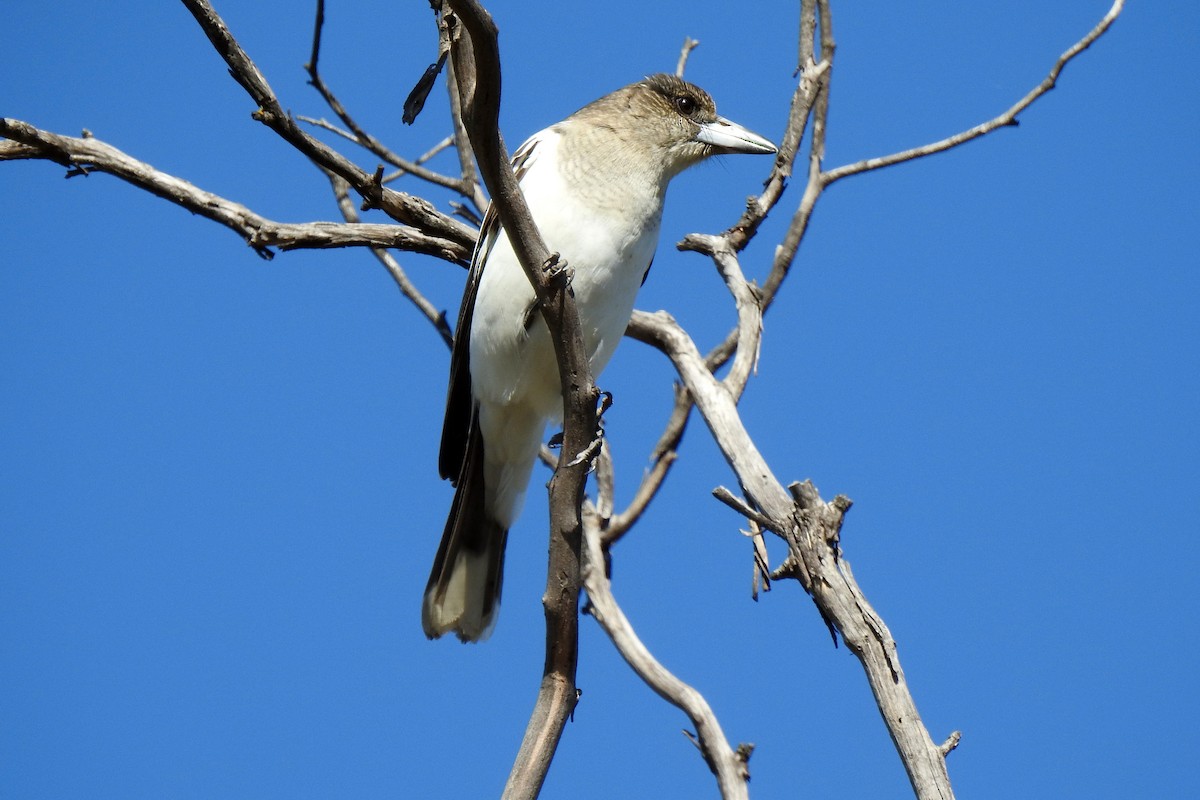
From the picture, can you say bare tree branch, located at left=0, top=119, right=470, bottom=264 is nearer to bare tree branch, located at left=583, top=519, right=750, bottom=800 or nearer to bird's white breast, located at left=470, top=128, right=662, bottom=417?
bird's white breast, located at left=470, top=128, right=662, bottom=417

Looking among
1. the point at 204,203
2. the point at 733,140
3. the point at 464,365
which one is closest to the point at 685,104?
the point at 733,140

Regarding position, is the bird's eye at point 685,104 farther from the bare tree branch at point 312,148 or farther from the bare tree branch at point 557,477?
the bare tree branch at point 557,477

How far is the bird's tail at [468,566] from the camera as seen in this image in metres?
4.45

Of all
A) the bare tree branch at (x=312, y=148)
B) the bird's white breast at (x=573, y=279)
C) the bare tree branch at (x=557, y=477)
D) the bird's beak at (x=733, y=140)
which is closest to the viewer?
the bare tree branch at (x=557, y=477)

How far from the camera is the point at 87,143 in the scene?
4.69 m

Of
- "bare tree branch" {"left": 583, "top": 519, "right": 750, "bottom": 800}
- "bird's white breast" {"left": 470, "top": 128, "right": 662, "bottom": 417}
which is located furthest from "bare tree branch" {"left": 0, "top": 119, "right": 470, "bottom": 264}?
"bare tree branch" {"left": 583, "top": 519, "right": 750, "bottom": 800}

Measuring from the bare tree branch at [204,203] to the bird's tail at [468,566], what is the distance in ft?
2.91

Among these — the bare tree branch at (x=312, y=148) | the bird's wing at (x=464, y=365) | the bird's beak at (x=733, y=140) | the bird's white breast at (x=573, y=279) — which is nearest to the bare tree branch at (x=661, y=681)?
the bird's wing at (x=464, y=365)

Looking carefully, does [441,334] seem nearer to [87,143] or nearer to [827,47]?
[87,143]

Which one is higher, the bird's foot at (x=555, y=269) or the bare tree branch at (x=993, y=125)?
the bare tree branch at (x=993, y=125)

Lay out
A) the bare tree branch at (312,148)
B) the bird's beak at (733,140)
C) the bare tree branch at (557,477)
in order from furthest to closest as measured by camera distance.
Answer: the bird's beak at (733,140), the bare tree branch at (312,148), the bare tree branch at (557,477)

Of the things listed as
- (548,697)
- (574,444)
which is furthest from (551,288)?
(548,697)

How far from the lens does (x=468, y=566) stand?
4.49 meters

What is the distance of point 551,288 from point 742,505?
991 mm
